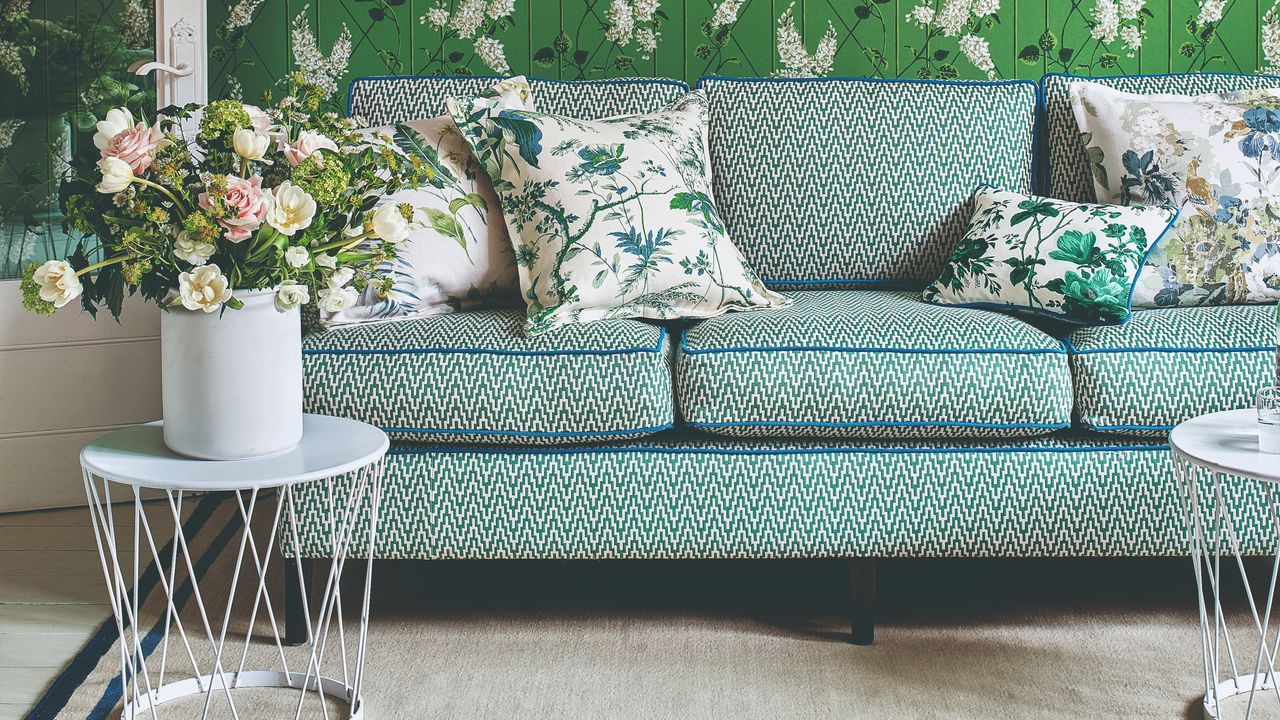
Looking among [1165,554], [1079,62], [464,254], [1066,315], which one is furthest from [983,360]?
[1079,62]

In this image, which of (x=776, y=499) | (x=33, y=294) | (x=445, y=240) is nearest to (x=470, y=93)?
(x=445, y=240)

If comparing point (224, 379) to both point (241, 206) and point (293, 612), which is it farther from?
point (293, 612)

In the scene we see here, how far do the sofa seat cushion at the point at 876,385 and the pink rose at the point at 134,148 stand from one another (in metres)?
0.82

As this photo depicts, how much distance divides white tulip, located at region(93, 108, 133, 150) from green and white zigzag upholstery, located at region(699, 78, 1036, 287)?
4.24 ft

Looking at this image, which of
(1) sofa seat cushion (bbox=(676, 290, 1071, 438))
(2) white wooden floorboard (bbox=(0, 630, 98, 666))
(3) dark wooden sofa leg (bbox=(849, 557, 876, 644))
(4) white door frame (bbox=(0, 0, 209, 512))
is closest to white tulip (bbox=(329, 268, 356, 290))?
(1) sofa seat cushion (bbox=(676, 290, 1071, 438))

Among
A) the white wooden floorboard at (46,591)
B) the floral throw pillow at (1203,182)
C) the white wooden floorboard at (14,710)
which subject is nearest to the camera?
the white wooden floorboard at (14,710)

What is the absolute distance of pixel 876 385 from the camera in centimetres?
178

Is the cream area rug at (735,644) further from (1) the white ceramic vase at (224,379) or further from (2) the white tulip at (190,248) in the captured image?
(2) the white tulip at (190,248)

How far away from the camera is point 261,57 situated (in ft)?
9.23

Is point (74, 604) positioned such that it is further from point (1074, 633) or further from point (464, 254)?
point (1074, 633)

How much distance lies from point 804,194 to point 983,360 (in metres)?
0.70

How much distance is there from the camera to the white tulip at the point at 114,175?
1283 millimetres

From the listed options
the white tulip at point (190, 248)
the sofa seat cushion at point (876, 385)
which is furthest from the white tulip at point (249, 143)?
the sofa seat cushion at point (876, 385)

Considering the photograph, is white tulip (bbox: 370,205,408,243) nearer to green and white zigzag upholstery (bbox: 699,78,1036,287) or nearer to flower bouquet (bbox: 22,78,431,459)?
flower bouquet (bbox: 22,78,431,459)
